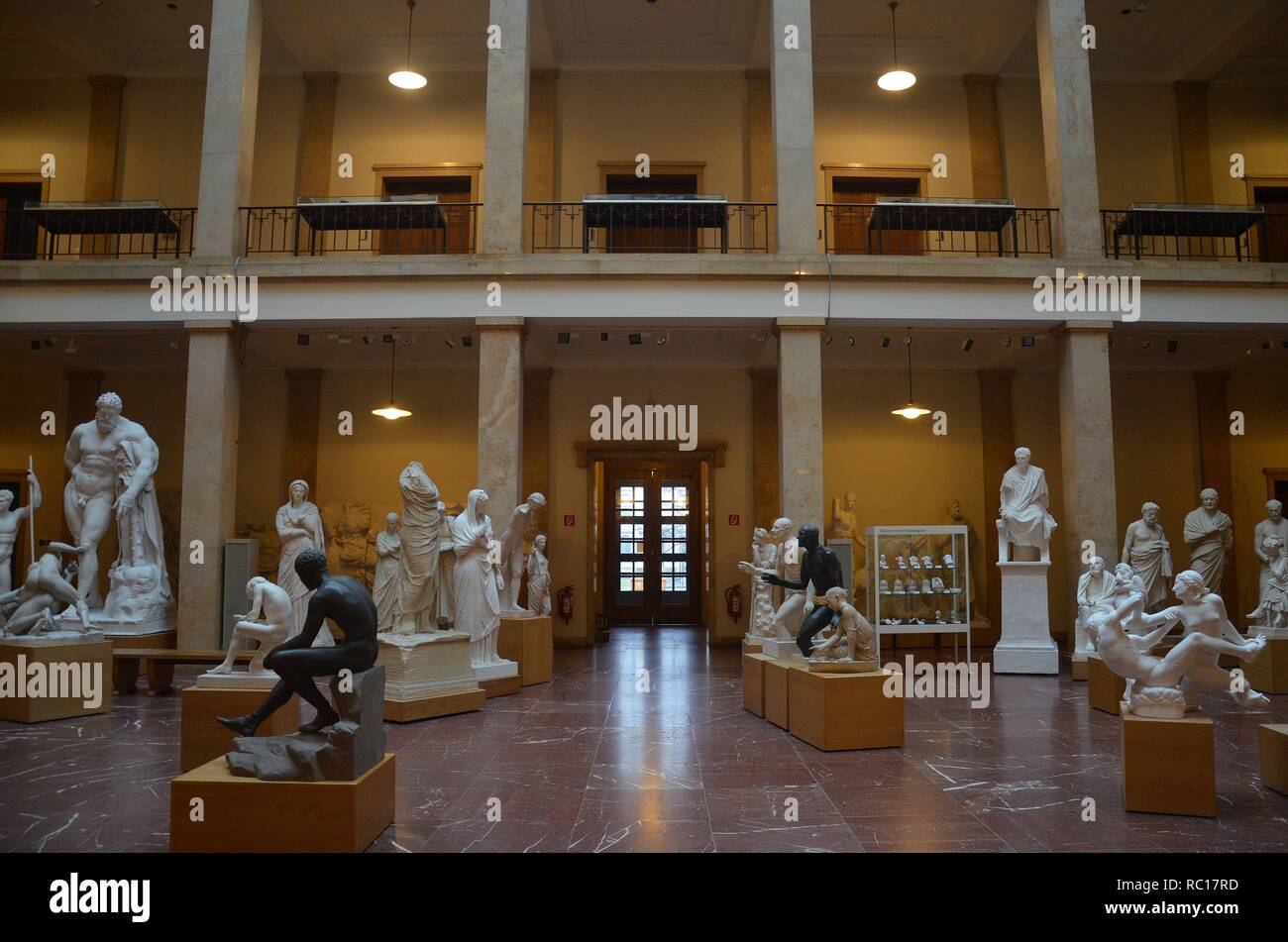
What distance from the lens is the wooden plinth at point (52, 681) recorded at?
693 centimetres

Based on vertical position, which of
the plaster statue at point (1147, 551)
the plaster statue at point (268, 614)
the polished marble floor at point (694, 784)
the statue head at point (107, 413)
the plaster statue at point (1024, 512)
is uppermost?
the statue head at point (107, 413)

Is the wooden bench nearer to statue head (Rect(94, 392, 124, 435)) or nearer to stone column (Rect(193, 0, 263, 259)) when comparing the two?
statue head (Rect(94, 392, 124, 435))

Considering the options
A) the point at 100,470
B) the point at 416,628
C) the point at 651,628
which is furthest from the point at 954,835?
the point at 651,628

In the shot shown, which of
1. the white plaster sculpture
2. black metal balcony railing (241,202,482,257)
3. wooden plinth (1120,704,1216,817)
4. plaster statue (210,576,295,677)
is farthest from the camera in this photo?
black metal balcony railing (241,202,482,257)

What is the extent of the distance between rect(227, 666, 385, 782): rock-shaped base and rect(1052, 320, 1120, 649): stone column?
8939mm

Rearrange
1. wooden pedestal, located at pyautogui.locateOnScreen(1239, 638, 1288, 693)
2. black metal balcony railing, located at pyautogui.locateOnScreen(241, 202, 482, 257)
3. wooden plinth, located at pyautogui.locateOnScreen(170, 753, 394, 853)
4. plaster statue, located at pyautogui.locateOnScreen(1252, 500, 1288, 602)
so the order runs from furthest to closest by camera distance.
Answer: black metal balcony railing, located at pyautogui.locateOnScreen(241, 202, 482, 257), plaster statue, located at pyautogui.locateOnScreen(1252, 500, 1288, 602), wooden pedestal, located at pyautogui.locateOnScreen(1239, 638, 1288, 693), wooden plinth, located at pyautogui.locateOnScreen(170, 753, 394, 853)

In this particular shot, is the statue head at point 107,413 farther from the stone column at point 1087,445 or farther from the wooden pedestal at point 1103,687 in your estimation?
the stone column at point 1087,445

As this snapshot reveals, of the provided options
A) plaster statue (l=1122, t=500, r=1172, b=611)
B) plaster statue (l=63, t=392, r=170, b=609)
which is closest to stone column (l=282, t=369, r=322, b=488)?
plaster statue (l=63, t=392, r=170, b=609)

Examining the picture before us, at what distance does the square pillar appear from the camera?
997 centimetres

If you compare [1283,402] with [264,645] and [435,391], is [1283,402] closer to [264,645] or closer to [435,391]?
[435,391]

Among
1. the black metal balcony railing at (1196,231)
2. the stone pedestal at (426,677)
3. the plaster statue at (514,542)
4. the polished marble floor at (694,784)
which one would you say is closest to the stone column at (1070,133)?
the black metal balcony railing at (1196,231)

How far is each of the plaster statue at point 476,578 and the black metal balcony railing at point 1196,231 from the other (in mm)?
8770

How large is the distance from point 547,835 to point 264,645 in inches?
101

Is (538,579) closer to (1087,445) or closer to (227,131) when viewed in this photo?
(227,131)
